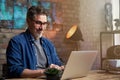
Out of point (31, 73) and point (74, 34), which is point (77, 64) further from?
point (74, 34)

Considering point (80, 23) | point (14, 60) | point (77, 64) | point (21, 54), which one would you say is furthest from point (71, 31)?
point (77, 64)

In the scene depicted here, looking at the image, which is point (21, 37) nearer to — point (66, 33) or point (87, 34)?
point (66, 33)

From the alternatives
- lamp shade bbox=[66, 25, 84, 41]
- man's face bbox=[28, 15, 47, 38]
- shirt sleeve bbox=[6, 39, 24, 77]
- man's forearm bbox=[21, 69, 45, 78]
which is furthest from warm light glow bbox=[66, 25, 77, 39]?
man's forearm bbox=[21, 69, 45, 78]

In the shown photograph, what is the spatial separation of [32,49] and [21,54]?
0.43 feet

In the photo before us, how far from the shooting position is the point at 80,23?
5160 millimetres

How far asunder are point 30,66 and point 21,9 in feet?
7.47

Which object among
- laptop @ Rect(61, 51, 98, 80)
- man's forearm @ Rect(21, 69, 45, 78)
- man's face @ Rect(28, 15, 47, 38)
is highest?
man's face @ Rect(28, 15, 47, 38)

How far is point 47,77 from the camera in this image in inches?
73.4

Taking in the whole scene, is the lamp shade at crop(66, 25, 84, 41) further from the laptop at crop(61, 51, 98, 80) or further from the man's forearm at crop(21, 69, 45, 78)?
the man's forearm at crop(21, 69, 45, 78)

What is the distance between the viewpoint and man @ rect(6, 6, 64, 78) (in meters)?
2.17

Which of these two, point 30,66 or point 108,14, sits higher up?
point 108,14

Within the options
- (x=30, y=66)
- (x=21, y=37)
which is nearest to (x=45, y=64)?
(x=30, y=66)

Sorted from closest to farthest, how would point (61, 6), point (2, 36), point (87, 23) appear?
point (2, 36)
point (61, 6)
point (87, 23)

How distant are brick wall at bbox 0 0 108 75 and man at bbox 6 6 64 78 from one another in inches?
88.5
